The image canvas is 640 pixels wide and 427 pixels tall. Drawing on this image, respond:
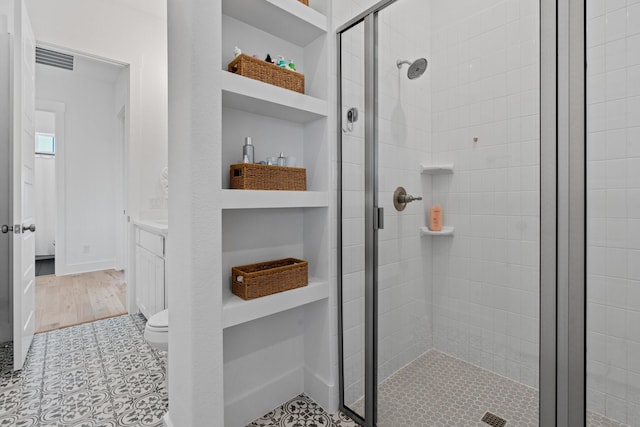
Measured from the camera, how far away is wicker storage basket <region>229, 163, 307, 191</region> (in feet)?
4.70

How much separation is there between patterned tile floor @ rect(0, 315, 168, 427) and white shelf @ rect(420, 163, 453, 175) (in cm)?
173

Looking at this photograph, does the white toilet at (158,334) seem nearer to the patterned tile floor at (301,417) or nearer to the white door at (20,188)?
the patterned tile floor at (301,417)

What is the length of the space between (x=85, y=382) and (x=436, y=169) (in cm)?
229

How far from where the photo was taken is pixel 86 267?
471 centimetres

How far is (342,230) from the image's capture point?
169 cm

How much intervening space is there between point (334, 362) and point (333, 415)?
26 cm

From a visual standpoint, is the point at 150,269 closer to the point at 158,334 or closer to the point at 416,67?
the point at 158,334

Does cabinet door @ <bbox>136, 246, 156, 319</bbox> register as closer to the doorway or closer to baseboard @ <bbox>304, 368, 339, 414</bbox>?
the doorway

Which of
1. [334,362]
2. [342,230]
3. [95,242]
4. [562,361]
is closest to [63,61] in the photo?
[95,242]

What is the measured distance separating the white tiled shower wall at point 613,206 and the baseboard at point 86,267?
5.60 meters

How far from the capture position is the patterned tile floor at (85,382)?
1.63m

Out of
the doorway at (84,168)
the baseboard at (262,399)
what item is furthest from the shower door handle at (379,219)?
the doorway at (84,168)

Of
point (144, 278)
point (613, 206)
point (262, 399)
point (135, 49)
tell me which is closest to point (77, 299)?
point (144, 278)

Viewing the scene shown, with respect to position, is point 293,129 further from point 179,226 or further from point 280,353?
point 280,353
